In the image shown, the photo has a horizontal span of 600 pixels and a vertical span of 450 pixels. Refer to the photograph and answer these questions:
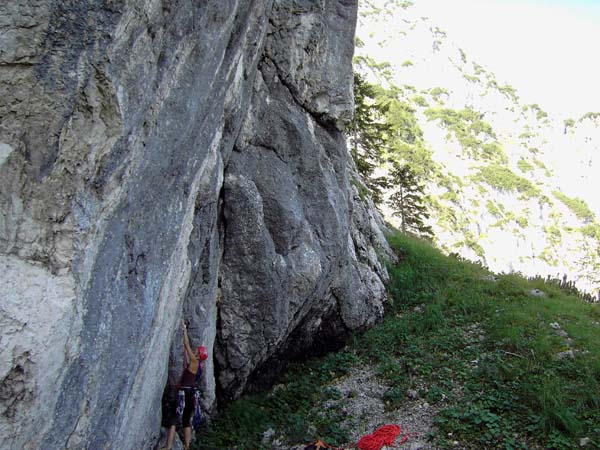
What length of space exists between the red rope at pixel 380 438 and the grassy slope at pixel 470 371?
1.42 ft

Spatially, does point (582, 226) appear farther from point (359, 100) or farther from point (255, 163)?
point (255, 163)

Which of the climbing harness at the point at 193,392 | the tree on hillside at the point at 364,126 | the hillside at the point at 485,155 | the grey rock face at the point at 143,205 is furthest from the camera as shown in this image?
the hillside at the point at 485,155

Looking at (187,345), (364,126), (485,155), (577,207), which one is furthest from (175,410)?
(577,207)

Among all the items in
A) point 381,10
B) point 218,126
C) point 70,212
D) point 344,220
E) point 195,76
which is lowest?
point 344,220

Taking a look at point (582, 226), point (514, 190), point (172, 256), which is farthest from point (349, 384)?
point (582, 226)

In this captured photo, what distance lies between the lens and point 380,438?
8.05m

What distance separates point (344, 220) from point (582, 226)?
310 ft

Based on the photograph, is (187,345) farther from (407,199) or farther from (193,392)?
(407,199)

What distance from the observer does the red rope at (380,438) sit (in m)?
7.89

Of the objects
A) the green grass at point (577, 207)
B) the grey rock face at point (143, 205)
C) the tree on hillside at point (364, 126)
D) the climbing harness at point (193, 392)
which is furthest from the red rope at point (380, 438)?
the green grass at point (577, 207)

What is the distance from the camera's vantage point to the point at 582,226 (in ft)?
293

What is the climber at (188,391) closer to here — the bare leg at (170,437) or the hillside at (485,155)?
the bare leg at (170,437)

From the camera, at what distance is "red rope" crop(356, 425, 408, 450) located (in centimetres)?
789

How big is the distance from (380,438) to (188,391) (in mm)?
3404
